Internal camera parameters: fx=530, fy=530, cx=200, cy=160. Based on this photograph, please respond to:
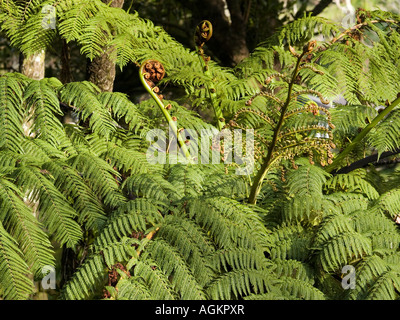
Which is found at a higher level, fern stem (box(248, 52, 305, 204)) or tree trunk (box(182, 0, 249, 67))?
tree trunk (box(182, 0, 249, 67))

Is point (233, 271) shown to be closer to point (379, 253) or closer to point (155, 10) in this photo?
point (379, 253)

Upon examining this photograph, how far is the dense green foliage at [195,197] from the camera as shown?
1409mm

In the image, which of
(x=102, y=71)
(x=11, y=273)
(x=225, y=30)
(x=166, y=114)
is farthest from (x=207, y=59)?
(x=225, y=30)

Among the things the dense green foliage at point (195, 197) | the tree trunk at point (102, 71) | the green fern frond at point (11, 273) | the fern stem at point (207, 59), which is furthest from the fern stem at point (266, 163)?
the tree trunk at point (102, 71)

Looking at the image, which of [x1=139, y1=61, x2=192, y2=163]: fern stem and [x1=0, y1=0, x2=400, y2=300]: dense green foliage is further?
[x1=139, y1=61, x2=192, y2=163]: fern stem

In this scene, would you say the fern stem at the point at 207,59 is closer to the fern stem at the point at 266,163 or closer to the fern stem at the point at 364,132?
the fern stem at the point at 266,163

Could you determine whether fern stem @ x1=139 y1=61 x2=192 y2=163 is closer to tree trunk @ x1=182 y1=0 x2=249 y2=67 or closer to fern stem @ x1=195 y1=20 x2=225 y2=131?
fern stem @ x1=195 y1=20 x2=225 y2=131

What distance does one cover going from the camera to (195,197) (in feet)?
5.15

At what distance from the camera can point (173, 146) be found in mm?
1930

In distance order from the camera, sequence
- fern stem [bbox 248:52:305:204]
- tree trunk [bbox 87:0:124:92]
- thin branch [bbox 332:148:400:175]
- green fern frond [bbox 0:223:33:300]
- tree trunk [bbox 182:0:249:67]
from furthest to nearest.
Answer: tree trunk [bbox 182:0:249:67], tree trunk [bbox 87:0:124:92], thin branch [bbox 332:148:400:175], fern stem [bbox 248:52:305:204], green fern frond [bbox 0:223:33:300]

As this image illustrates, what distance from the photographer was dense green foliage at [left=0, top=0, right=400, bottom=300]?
4.62 ft

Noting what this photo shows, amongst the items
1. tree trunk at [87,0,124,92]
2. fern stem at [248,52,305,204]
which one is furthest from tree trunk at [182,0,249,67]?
fern stem at [248,52,305,204]

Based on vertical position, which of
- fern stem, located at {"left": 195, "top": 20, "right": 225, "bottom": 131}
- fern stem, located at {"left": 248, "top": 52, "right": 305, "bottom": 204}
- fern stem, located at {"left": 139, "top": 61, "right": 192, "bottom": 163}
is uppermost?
fern stem, located at {"left": 195, "top": 20, "right": 225, "bottom": 131}

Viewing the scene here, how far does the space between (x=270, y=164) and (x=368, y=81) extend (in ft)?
2.71
